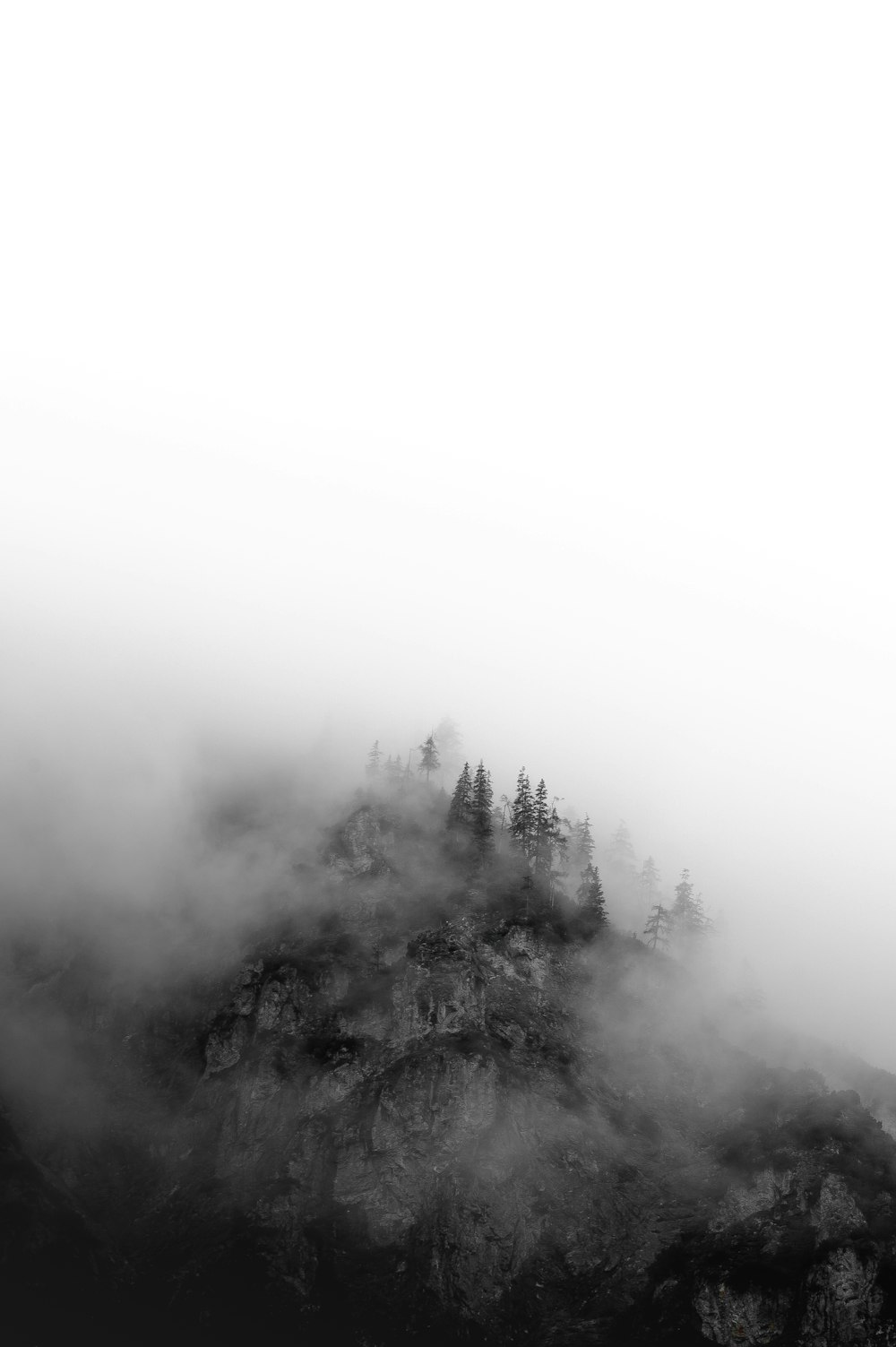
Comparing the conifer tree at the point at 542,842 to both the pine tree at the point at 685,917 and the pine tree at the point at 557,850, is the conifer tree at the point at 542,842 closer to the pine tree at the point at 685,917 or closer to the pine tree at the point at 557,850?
the pine tree at the point at 557,850

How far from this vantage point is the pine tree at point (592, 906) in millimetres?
124062

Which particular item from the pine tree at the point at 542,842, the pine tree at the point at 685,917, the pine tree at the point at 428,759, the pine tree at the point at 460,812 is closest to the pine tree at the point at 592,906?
the pine tree at the point at 542,842

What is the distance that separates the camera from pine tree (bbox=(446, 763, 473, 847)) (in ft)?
456

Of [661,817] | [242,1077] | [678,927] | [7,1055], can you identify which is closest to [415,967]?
[242,1077]

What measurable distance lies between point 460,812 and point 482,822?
750 centimetres

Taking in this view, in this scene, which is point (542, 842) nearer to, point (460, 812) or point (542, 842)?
point (542, 842)

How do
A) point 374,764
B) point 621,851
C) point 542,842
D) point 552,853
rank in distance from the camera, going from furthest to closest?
point 374,764 → point 621,851 → point 552,853 → point 542,842

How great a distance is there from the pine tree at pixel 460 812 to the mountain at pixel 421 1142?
5917mm

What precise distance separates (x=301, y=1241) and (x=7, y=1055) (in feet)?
198

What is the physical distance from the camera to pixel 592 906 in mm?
125000

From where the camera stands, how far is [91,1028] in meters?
127

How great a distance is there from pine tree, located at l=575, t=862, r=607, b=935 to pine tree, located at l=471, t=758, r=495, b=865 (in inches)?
723

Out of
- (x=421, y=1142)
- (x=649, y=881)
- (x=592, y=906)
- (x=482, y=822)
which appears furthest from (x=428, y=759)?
(x=421, y=1142)

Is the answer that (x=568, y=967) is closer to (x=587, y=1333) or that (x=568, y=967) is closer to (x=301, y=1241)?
(x=587, y=1333)
